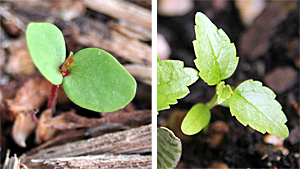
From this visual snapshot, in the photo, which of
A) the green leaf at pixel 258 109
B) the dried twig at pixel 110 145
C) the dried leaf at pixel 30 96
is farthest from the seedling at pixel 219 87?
the dried leaf at pixel 30 96

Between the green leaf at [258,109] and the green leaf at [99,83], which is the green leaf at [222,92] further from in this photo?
the green leaf at [99,83]

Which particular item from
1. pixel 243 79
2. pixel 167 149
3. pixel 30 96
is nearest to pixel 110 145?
pixel 167 149

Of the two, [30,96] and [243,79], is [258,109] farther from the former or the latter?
[30,96]

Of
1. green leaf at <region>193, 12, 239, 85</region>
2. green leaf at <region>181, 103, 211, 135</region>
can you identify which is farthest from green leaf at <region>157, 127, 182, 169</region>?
green leaf at <region>193, 12, 239, 85</region>

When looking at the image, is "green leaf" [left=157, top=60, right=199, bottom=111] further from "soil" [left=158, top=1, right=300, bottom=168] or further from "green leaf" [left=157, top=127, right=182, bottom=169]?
"soil" [left=158, top=1, right=300, bottom=168]

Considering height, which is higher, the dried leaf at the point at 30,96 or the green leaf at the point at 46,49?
the green leaf at the point at 46,49

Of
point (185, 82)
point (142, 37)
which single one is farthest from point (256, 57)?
point (185, 82)
